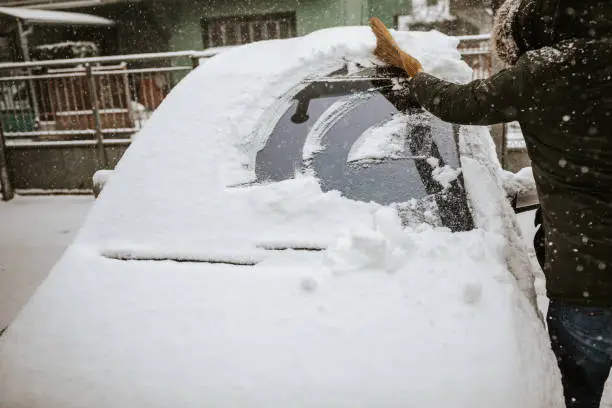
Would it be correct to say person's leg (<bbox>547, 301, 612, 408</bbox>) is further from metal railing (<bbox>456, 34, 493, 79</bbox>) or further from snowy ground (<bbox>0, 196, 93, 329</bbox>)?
metal railing (<bbox>456, 34, 493, 79</bbox>)

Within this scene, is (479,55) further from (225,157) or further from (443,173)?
(225,157)

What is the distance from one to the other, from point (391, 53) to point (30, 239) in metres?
4.76

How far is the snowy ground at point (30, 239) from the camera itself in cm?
418

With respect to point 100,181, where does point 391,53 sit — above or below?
above

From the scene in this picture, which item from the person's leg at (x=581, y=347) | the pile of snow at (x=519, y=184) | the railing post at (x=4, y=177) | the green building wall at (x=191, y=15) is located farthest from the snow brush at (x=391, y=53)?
the green building wall at (x=191, y=15)

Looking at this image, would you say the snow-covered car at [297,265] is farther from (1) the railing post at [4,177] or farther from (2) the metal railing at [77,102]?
(1) the railing post at [4,177]

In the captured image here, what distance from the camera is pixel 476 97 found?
163 cm

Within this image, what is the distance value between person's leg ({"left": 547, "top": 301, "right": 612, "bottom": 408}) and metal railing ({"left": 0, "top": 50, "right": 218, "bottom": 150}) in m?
6.23

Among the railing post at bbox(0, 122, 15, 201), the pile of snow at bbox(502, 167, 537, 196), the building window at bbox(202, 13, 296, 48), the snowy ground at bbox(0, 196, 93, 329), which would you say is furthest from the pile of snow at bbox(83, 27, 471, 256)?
the building window at bbox(202, 13, 296, 48)

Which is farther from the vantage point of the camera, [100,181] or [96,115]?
[96,115]

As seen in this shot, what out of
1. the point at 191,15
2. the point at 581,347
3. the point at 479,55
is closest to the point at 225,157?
the point at 581,347

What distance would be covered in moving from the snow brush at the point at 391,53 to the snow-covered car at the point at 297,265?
75 mm

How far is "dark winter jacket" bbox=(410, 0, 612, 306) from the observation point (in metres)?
1.42

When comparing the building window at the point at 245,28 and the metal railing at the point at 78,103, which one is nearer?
the metal railing at the point at 78,103
